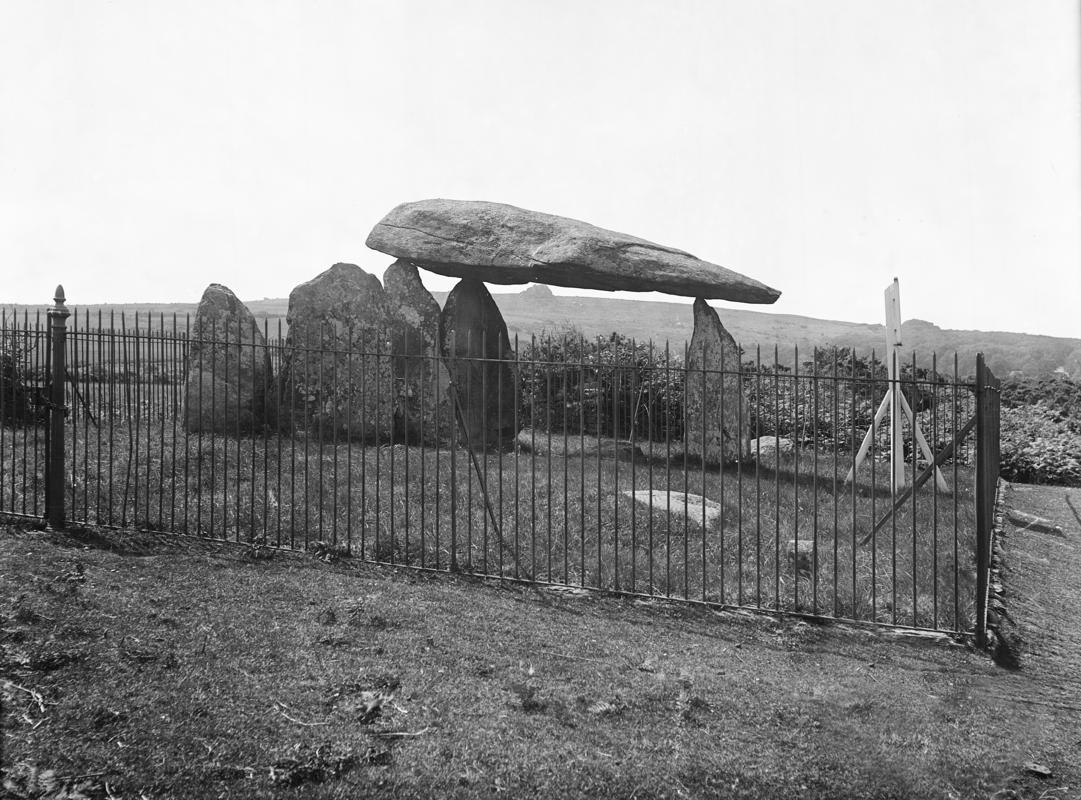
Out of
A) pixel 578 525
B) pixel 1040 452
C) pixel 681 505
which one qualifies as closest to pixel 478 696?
pixel 578 525

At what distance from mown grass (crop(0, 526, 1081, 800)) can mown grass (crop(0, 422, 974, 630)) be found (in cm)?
61

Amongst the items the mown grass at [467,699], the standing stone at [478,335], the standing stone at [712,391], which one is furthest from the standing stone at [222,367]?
the mown grass at [467,699]

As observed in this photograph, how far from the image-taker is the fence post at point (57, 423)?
324 inches

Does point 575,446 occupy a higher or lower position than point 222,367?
lower

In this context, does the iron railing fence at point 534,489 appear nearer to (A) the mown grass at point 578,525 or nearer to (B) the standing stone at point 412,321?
(A) the mown grass at point 578,525

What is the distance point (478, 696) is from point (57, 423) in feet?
17.2

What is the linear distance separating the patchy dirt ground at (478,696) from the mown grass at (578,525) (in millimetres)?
553

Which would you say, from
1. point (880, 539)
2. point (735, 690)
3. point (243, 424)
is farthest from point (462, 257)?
point (735, 690)

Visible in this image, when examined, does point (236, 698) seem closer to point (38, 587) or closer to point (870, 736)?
point (38, 587)

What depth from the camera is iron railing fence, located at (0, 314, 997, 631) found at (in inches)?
279

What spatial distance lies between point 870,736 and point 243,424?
38.3 feet

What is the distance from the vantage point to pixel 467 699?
16.5ft

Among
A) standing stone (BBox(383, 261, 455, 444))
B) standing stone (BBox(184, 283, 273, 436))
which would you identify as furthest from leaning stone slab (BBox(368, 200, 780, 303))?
standing stone (BBox(184, 283, 273, 436))

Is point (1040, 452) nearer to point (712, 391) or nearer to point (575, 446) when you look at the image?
point (712, 391)
